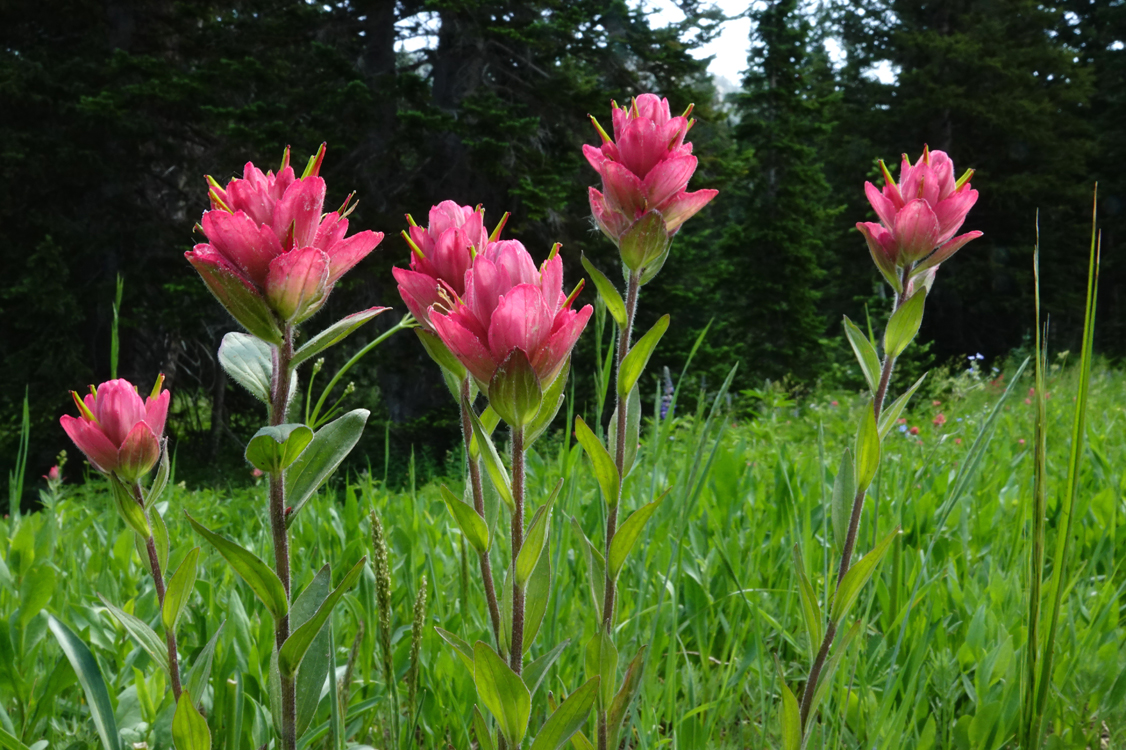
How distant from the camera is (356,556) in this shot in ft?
5.24

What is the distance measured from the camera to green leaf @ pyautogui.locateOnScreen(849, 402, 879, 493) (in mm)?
799

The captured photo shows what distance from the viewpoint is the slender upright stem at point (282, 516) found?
601 mm

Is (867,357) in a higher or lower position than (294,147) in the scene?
lower

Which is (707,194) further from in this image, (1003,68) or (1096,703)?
(1003,68)

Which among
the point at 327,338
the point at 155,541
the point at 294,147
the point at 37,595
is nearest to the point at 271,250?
the point at 327,338

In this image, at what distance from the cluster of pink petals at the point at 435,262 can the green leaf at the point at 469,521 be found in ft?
0.61

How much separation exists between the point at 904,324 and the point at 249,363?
2.36 feet

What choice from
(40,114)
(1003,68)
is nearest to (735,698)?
(40,114)

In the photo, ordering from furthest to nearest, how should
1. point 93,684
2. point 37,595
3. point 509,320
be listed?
point 37,595
point 93,684
point 509,320

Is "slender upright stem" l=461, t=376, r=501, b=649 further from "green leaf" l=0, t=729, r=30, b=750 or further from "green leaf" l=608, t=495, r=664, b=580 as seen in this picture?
"green leaf" l=0, t=729, r=30, b=750

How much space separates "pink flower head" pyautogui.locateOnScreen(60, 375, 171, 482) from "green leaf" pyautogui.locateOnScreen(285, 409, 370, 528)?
23 cm

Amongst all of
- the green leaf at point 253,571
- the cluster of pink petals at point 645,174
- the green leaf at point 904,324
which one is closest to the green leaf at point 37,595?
the green leaf at point 253,571

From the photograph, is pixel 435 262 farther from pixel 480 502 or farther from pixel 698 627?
pixel 698 627

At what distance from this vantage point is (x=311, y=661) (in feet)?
2.25
